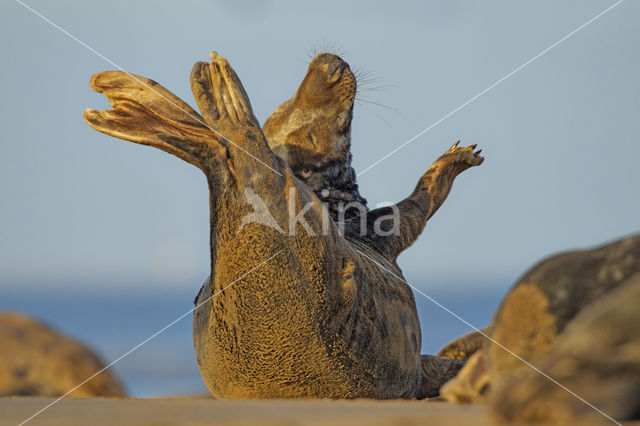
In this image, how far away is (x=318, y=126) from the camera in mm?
5230

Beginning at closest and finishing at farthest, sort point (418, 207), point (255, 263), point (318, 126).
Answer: point (255, 263), point (318, 126), point (418, 207)

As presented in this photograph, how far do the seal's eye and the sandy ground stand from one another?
282 cm

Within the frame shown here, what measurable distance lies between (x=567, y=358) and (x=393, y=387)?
2807 mm

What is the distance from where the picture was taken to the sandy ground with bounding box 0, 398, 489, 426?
192 centimetres

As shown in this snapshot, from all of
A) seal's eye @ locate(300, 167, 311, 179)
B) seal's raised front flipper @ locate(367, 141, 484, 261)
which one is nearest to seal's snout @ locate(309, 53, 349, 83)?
seal's eye @ locate(300, 167, 311, 179)

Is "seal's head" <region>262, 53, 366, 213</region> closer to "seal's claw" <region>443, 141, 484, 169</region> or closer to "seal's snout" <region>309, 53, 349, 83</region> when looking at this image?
"seal's snout" <region>309, 53, 349, 83</region>

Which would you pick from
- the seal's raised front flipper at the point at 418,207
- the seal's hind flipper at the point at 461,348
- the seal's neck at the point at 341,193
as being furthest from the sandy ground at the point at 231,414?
the seal's hind flipper at the point at 461,348

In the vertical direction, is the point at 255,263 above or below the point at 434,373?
above

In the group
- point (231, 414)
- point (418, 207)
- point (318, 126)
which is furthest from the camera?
point (418, 207)

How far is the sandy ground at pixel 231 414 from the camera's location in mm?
1921

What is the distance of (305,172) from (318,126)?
322mm

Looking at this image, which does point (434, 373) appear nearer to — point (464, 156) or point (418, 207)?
point (418, 207)

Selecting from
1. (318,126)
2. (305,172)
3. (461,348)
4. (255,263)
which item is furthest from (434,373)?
(255,263)

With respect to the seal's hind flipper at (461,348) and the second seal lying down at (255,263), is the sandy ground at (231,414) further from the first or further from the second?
the seal's hind flipper at (461,348)
